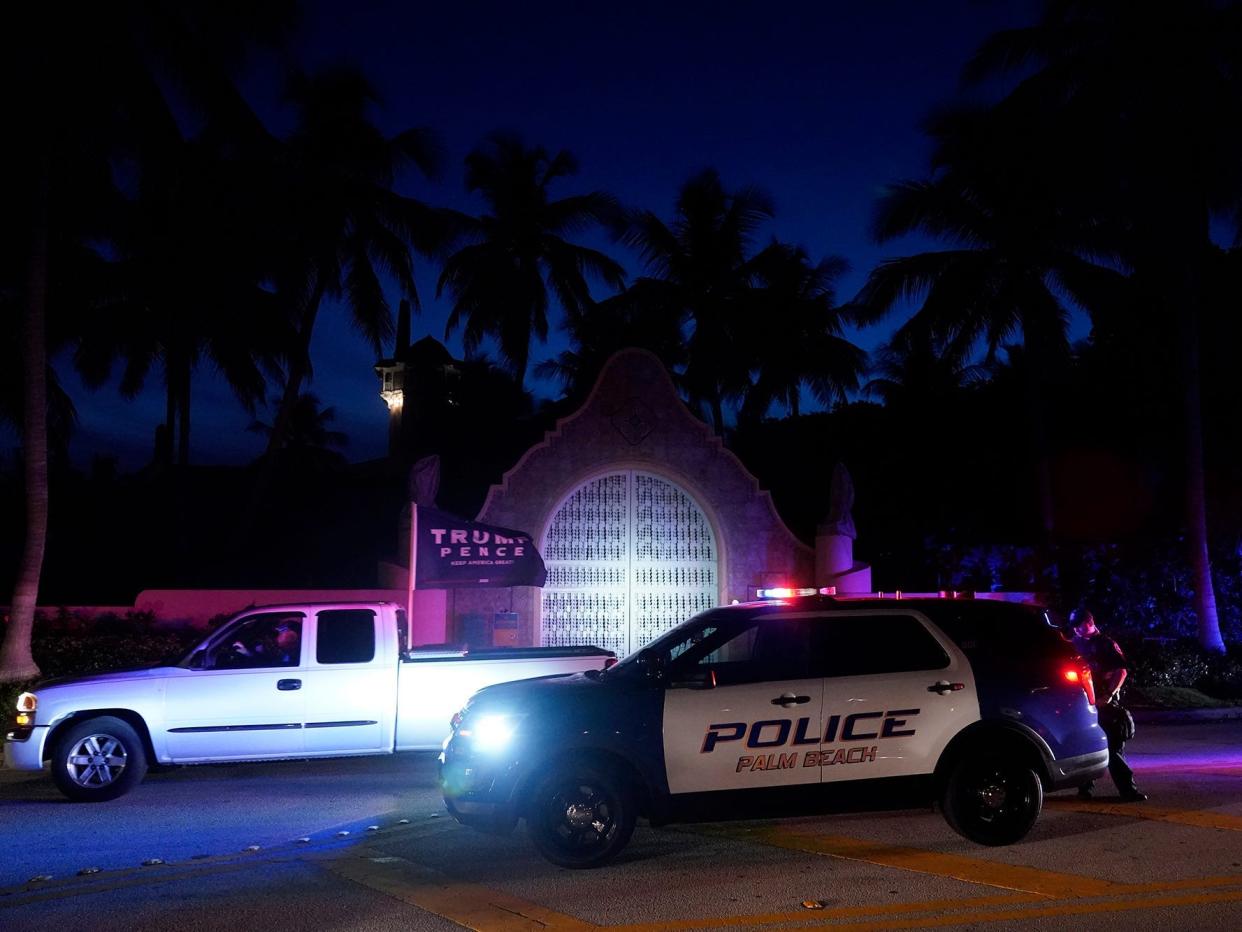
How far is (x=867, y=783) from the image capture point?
25.8 ft

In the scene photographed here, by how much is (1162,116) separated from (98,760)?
65.6 feet

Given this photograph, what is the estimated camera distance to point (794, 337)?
3444cm

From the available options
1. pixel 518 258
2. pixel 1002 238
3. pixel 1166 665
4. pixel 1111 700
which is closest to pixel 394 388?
pixel 518 258

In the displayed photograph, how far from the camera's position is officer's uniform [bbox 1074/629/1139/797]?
962cm

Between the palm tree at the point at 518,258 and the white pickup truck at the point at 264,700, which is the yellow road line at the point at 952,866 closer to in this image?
the white pickup truck at the point at 264,700

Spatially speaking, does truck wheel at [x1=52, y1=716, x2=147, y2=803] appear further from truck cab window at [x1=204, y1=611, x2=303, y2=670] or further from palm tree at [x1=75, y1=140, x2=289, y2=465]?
palm tree at [x1=75, y1=140, x2=289, y2=465]

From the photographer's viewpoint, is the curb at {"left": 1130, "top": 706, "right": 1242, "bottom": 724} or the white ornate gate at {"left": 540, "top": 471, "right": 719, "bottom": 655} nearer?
the curb at {"left": 1130, "top": 706, "right": 1242, "bottom": 724}

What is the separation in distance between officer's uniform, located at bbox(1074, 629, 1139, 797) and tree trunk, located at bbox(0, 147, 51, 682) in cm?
1290

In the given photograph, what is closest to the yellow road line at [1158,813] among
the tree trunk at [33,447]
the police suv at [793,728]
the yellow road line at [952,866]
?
the police suv at [793,728]

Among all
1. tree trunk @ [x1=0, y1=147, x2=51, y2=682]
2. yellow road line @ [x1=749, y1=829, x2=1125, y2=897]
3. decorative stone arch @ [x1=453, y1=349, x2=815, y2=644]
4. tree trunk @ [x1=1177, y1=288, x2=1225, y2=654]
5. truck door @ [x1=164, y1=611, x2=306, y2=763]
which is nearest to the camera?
yellow road line @ [x1=749, y1=829, x2=1125, y2=897]

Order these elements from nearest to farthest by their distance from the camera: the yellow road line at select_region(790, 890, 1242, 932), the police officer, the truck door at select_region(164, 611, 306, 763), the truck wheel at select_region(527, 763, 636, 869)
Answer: the yellow road line at select_region(790, 890, 1242, 932) < the truck wheel at select_region(527, 763, 636, 869) < the police officer < the truck door at select_region(164, 611, 306, 763)

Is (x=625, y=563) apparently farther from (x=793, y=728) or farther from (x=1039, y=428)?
(x=793, y=728)

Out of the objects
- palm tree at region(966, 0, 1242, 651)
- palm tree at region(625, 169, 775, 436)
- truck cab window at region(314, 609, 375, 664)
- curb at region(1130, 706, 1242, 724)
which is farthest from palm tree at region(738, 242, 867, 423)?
truck cab window at region(314, 609, 375, 664)

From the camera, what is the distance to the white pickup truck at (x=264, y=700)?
398 inches
